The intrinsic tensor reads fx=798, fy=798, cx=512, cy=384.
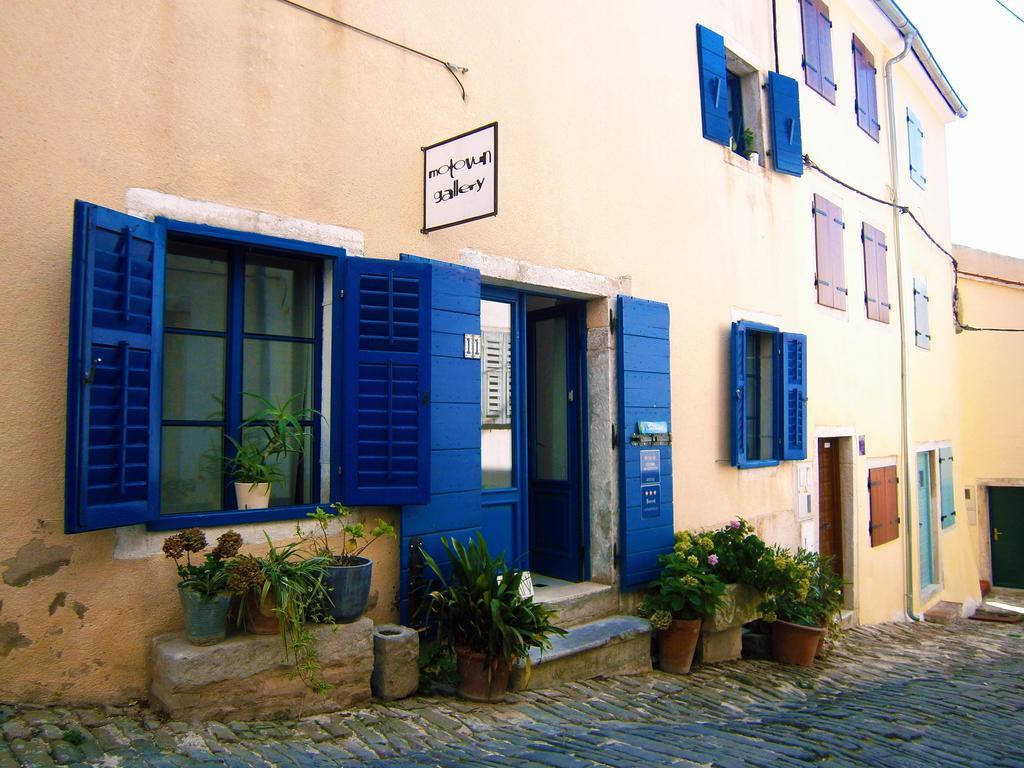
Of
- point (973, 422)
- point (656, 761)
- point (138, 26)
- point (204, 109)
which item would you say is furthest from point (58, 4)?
point (973, 422)

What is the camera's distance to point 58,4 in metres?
3.40

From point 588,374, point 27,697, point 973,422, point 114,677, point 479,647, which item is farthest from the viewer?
point 973,422

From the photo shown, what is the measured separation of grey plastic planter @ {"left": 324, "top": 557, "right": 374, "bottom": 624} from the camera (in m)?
3.71

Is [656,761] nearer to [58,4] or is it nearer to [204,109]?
[204,109]

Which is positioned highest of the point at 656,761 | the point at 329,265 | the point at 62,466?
the point at 329,265

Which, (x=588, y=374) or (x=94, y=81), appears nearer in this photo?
(x=94, y=81)

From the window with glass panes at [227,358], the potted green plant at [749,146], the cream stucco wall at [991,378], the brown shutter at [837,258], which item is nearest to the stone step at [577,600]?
the window with glass panes at [227,358]

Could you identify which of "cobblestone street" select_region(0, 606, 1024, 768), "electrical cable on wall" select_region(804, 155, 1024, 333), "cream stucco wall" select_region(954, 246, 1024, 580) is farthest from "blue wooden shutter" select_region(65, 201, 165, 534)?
"cream stucco wall" select_region(954, 246, 1024, 580)

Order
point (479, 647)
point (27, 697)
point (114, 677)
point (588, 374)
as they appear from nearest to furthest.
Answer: point (27, 697)
point (114, 677)
point (479, 647)
point (588, 374)

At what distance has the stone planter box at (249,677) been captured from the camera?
3.25 m

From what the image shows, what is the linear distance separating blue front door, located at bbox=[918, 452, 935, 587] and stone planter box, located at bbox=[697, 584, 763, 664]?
656cm

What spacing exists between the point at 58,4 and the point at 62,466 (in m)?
1.96

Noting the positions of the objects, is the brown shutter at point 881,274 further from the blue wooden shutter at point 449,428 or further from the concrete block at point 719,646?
the blue wooden shutter at point 449,428

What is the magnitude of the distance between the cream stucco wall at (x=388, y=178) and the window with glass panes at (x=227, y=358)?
1.11ft
